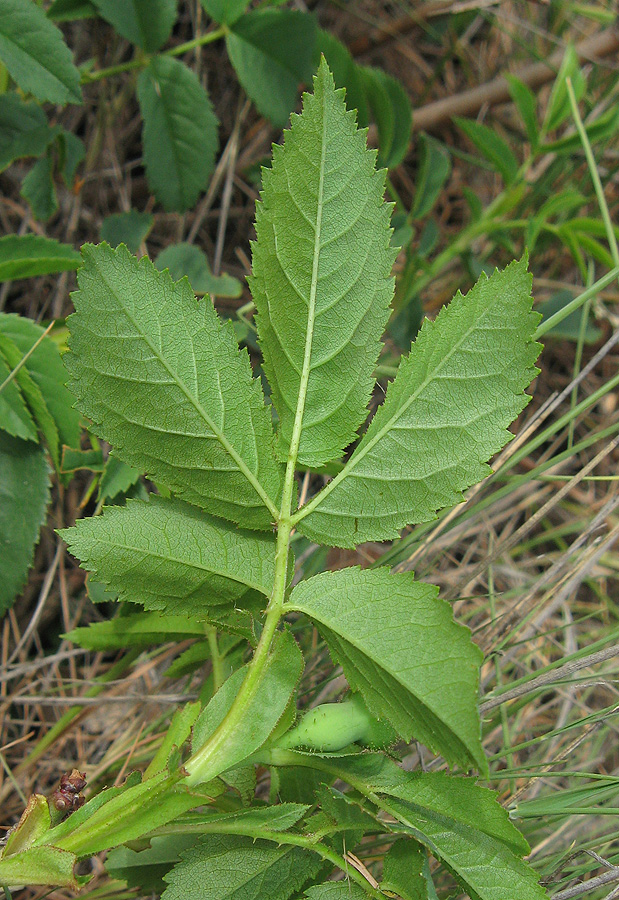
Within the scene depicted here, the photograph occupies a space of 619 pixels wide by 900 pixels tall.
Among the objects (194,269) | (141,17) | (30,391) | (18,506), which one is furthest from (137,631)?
(141,17)

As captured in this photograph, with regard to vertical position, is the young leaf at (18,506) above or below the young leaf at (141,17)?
below

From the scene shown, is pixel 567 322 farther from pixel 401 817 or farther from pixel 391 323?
pixel 401 817

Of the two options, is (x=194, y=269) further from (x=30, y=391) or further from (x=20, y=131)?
(x=30, y=391)

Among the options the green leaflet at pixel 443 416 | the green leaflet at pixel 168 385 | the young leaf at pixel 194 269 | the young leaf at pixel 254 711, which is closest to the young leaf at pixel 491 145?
the young leaf at pixel 194 269

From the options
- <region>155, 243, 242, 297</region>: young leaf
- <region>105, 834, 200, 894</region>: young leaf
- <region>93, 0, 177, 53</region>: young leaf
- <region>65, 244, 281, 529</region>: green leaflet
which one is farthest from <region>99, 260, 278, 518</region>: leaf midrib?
<region>93, 0, 177, 53</region>: young leaf

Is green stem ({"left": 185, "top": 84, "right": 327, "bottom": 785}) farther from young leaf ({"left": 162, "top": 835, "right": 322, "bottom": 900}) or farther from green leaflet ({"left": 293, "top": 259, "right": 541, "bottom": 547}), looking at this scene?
young leaf ({"left": 162, "top": 835, "right": 322, "bottom": 900})

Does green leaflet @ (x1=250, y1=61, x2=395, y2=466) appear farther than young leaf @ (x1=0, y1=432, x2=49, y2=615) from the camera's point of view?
No

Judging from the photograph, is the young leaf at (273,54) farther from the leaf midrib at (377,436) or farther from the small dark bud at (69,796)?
the small dark bud at (69,796)
